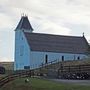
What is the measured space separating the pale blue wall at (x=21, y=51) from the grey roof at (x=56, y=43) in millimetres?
1754

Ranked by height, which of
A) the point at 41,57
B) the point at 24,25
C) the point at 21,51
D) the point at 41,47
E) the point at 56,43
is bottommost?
the point at 41,57

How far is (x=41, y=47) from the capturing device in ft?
308

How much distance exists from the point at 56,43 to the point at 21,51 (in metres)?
8.59

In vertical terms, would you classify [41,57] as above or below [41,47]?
below

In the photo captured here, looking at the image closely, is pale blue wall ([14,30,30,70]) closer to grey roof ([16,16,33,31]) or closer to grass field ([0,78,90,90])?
grey roof ([16,16,33,31])

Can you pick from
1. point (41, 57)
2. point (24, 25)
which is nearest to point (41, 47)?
point (41, 57)

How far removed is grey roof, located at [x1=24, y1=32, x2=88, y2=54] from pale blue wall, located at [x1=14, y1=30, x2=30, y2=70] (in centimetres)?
175

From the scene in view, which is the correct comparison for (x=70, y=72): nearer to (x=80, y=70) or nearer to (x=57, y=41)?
(x=80, y=70)

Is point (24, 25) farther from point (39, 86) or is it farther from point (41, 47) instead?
point (39, 86)

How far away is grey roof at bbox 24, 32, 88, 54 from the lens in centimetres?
9396

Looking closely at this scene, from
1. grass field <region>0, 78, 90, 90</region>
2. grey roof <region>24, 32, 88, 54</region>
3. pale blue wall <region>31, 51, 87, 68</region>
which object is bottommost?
grass field <region>0, 78, 90, 90</region>

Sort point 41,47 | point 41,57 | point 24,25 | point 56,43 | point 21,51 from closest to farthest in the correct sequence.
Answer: point 41,57 < point 41,47 < point 21,51 < point 56,43 < point 24,25

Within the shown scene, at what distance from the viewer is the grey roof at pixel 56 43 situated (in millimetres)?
93956

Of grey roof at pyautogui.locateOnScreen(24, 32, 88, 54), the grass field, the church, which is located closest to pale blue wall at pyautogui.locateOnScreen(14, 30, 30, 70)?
the church
